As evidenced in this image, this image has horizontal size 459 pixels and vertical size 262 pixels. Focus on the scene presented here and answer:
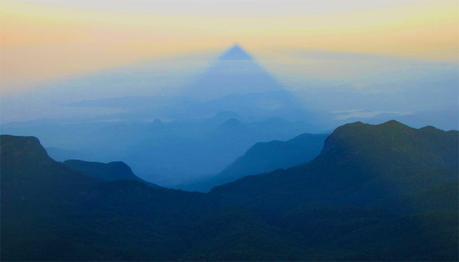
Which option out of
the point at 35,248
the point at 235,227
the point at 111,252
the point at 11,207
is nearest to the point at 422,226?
the point at 235,227

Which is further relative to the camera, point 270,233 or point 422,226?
point 270,233

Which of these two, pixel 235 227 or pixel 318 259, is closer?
pixel 318 259

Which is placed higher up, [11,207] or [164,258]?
[11,207]

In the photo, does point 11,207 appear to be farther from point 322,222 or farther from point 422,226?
point 422,226

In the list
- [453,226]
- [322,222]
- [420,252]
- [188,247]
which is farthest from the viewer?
[322,222]

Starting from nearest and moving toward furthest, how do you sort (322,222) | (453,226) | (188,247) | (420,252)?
1. (420,252)
2. (453,226)
3. (188,247)
4. (322,222)

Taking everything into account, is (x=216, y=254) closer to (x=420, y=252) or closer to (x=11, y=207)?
(x=420, y=252)

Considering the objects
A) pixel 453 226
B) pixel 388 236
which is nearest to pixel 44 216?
pixel 388 236

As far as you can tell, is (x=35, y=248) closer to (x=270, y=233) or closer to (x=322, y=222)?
(x=270, y=233)
